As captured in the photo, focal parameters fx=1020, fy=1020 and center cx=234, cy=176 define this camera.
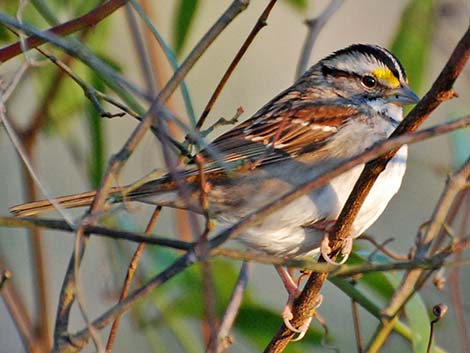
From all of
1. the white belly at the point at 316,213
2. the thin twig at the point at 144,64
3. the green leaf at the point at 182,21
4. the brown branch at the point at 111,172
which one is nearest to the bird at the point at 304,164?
the white belly at the point at 316,213

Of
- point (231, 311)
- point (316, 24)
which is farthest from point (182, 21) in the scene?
point (231, 311)

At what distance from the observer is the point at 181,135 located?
2.74 m

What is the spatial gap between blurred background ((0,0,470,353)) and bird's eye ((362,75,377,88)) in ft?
0.40

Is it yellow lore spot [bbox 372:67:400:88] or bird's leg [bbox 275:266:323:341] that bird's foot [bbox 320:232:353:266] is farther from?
yellow lore spot [bbox 372:67:400:88]

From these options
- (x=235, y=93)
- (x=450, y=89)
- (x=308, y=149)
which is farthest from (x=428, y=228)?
(x=235, y=93)

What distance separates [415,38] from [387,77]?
0.44 ft

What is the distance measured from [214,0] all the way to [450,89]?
3.16 m

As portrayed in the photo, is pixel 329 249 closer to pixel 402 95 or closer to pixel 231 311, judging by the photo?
pixel 231 311

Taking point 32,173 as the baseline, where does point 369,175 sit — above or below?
above

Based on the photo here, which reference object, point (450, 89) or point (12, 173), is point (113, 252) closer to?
point (450, 89)

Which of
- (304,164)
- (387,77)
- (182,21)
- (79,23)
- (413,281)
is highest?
(387,77)

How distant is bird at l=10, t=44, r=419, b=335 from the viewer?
2.35m

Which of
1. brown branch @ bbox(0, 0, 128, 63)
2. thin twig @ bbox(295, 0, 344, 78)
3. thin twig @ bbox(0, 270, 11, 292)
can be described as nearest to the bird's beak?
thin twig @ bbox(295, 0, 344, 78)

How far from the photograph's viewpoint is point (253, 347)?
2.48 m
